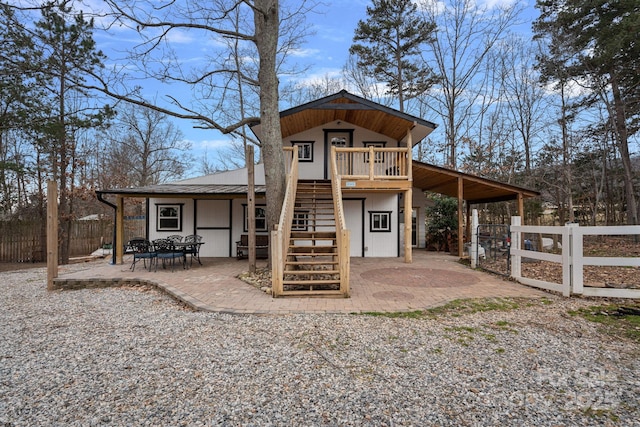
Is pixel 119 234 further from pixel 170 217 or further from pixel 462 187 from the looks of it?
pixel 462 187

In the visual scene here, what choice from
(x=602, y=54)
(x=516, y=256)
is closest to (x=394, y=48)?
(x=602, y=54)

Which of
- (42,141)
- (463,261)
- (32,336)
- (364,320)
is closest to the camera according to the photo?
(32,336)

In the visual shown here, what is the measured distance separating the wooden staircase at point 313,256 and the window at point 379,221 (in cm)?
188

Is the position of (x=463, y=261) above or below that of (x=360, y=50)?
below

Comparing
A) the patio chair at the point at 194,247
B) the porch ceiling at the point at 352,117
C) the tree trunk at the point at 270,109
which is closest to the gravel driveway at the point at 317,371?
the tree trunk at the point at 270,109

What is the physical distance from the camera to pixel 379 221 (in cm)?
1208

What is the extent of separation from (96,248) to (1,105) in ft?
26.3

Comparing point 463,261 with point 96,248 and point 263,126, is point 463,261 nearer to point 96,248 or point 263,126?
point 263,126

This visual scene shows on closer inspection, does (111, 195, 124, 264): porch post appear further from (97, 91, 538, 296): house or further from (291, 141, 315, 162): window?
(291, 141, 315, 162): window

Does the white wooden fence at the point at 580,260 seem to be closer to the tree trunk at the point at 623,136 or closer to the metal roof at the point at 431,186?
the metal roof at the point at 431,186

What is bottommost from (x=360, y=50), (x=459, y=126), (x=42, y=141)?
(x=42, y=141)

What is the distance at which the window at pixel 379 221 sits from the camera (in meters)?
12.0

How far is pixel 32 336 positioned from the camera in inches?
168

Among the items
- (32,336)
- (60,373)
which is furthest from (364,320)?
(32,336)
